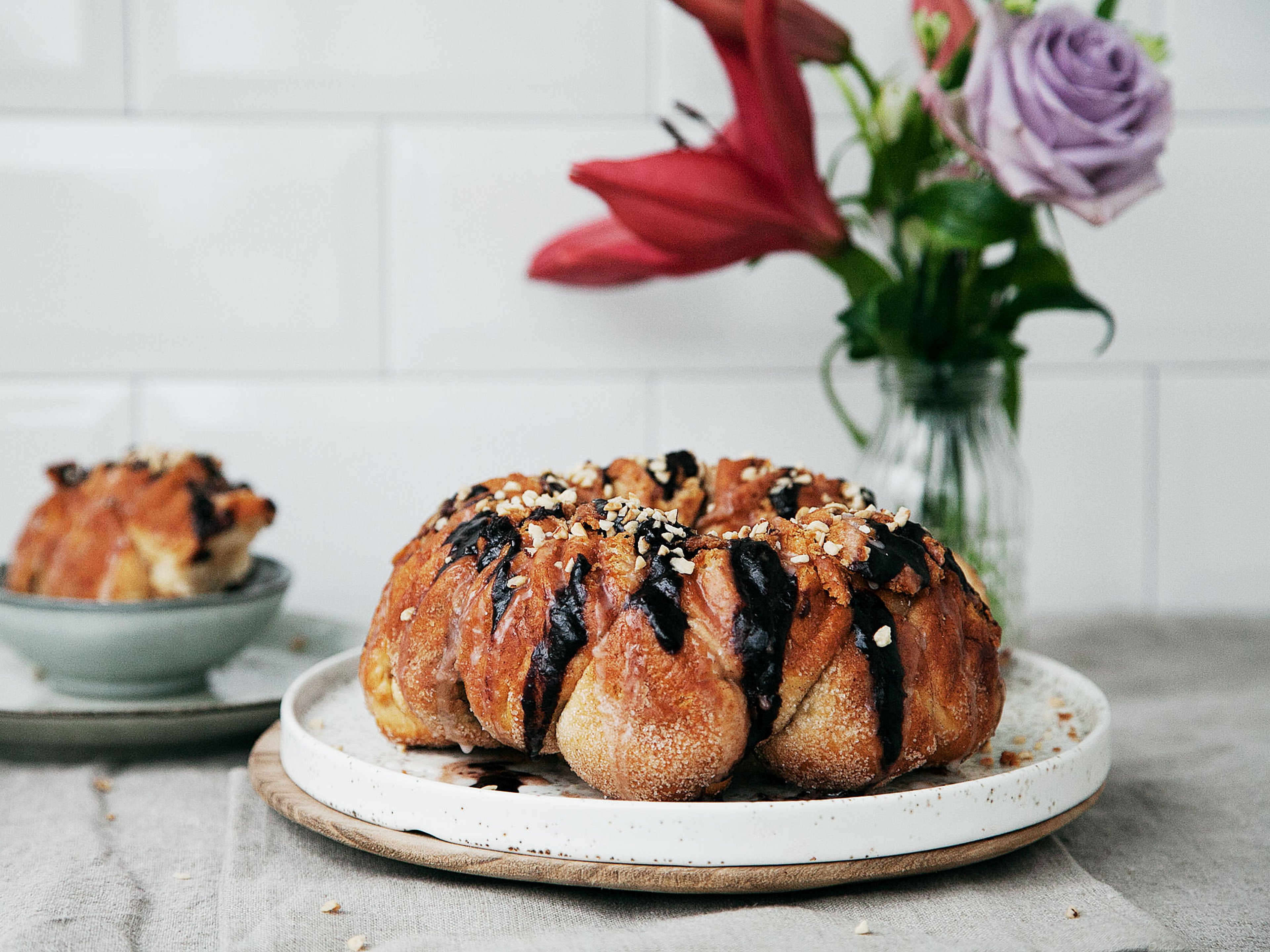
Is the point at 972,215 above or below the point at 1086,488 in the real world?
above

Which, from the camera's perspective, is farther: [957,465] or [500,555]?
[957,465]

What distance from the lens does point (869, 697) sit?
59cm

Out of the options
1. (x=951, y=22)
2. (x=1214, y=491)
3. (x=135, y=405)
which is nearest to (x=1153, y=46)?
(x=951, y=22)

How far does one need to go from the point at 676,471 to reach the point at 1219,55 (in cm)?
103

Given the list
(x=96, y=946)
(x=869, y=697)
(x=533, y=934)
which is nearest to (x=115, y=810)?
(x=96, y=946)

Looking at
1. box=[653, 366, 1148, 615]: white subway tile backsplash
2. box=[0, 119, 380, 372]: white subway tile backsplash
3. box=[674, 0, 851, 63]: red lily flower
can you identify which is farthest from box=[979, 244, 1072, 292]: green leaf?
box=[0, 119, 380, 372]: white subway tile backsplash

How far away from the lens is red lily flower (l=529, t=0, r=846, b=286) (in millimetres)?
918

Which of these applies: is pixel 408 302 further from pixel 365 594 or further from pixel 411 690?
pixel 411 690

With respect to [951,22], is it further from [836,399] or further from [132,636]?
[132,636]

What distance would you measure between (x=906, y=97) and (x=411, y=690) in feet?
2.27

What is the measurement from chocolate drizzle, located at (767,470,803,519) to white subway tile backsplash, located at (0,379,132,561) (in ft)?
2.92

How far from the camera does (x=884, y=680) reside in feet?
1.93

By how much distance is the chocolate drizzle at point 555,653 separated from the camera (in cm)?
59

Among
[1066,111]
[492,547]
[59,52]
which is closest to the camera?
[492,547]
